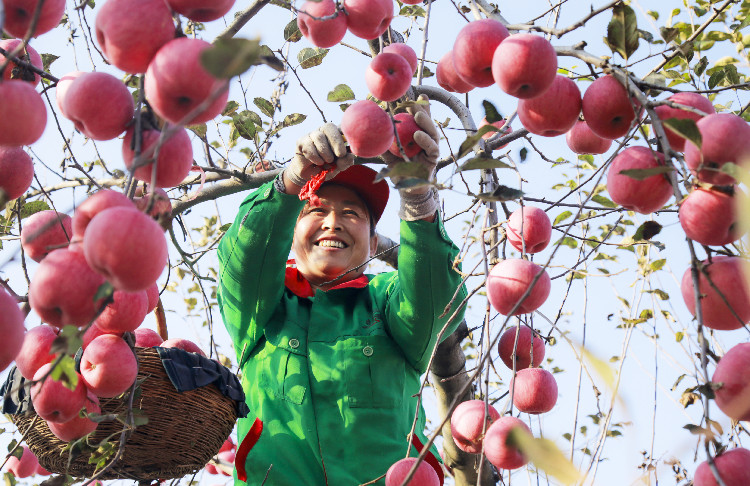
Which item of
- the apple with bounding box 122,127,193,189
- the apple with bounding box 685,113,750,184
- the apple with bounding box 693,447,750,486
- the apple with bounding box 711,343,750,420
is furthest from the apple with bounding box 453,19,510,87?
the apple with bounding box 693,447,750,486

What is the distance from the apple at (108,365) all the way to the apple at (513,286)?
66 centimetres

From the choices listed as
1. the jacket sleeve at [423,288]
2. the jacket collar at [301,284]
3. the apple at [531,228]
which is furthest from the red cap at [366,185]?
the apple at [531,228]

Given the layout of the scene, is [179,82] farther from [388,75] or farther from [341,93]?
[341,93]

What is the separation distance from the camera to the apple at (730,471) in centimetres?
89

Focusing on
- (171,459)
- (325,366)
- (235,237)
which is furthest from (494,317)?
Result: (171,459)

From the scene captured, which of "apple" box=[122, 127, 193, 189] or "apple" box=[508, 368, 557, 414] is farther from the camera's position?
"apple" box=[508, 368, 557, 414]

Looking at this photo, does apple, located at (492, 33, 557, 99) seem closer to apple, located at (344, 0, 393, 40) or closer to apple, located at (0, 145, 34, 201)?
apple, located at (344, 0, 393, 40)

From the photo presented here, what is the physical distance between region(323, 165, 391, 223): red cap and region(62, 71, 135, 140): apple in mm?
1276

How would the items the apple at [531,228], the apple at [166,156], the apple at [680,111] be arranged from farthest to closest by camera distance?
the apple at [531,228] < the apple at [680,111] < the apple at [166,156]

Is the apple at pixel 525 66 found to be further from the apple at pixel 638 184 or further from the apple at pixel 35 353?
the apple at pixel 35 353

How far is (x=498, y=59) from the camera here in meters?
1.11

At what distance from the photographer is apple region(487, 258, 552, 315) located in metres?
1.29

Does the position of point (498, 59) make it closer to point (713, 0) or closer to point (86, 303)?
point (86, 303)

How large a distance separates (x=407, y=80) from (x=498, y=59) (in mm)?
351
